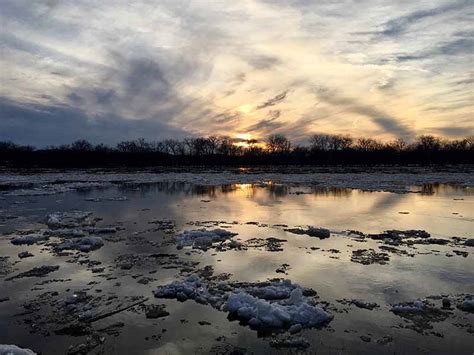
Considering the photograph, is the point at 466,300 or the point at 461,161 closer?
the point at 466,300

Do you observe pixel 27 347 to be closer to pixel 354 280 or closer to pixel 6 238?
pixel 354 280

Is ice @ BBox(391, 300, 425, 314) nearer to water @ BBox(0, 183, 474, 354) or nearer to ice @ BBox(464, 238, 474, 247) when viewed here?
water @ BBox(0, 183, 474, 354)

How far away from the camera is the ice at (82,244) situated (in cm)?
1086

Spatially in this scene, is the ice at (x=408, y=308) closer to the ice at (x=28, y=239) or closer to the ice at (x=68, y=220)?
the ice at (x=28, y=239)

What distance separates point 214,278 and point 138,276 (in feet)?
5.06

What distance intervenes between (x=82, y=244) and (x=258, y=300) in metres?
6.36

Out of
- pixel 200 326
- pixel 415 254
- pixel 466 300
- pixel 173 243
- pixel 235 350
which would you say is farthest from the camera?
pixel 173 243

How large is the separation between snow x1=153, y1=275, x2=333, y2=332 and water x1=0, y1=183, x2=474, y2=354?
191 mm

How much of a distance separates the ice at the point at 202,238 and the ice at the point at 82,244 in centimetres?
208

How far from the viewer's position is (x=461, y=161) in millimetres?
117938

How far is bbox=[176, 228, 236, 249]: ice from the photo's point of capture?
11234mm

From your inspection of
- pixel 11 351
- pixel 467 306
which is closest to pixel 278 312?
pixel 467 306

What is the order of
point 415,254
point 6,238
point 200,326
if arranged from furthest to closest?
point 6,238
point 415,254
point 200,326

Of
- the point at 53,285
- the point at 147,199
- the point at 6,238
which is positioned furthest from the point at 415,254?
the point at 147,199
